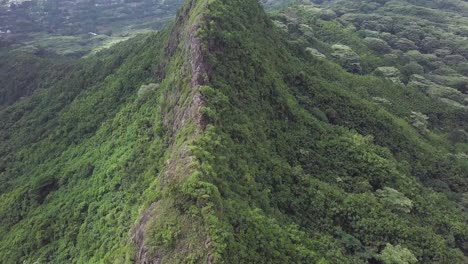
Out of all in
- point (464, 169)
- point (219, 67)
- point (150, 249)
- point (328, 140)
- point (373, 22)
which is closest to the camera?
point (150, 249)

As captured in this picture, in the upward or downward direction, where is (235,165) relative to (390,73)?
upward

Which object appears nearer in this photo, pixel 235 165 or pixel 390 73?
pixel 235 165

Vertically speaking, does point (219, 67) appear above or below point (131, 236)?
above

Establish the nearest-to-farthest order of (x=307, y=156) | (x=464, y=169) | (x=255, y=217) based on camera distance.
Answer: (x=255, y=217) < (x=307, y=156) < (x=464, y=169)

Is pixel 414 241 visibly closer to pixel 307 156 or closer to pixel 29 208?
pixel 307 156

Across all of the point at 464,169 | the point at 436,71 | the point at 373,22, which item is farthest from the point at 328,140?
the point at 373,22

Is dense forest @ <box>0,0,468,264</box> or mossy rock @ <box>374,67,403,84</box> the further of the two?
mossy rock @ <box>374,67,403,84</box>

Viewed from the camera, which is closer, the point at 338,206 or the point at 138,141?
the point at 338,206

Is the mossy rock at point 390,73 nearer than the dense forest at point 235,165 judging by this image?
No
